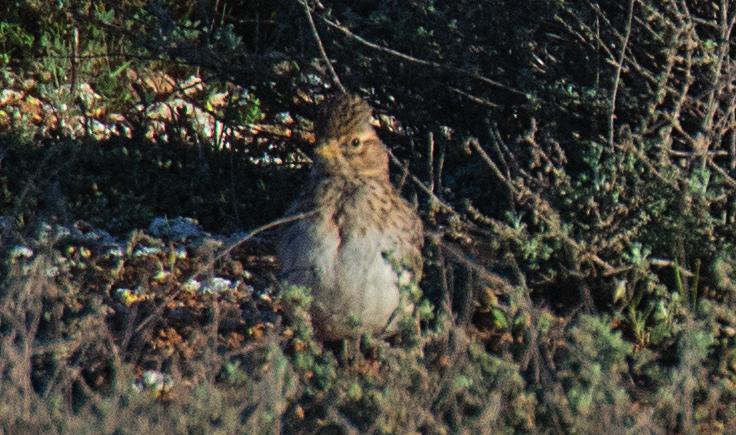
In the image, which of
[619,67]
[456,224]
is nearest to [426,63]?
[456,224]

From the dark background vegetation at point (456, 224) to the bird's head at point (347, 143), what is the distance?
0.12m

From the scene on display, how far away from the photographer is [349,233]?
533cm

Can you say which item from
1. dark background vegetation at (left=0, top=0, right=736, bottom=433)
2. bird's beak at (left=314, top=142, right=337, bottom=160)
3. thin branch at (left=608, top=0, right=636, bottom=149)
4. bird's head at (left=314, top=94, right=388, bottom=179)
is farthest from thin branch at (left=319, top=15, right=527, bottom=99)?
thin branch at (left=608, top=0, right=636, bottom=149)

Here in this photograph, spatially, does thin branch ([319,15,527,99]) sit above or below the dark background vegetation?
above

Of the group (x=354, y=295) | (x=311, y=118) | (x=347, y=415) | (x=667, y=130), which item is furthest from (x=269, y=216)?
(x=347, y=415)

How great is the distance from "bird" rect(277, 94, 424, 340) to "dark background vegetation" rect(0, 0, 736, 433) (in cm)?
12

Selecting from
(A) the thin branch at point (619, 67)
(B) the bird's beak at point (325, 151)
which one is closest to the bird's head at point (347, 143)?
(B) the bird's beak at point (325, 151)

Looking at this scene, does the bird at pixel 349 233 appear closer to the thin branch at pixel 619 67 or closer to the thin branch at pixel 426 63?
the thin branch at pixel 426 63

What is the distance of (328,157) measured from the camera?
18.6ft

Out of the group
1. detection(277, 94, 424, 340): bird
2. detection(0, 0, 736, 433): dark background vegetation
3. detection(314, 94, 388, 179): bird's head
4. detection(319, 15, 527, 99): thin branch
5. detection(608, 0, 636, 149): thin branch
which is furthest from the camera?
detection(319, 15, 527, 99): thin branch

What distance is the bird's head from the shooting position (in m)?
5.66

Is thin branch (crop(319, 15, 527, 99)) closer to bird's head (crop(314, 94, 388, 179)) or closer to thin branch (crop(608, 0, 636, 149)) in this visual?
bird's head (crop(314, 94, 388, 179))

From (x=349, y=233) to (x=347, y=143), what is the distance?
0.50 metres

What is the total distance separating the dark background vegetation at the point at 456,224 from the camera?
13.5ft
